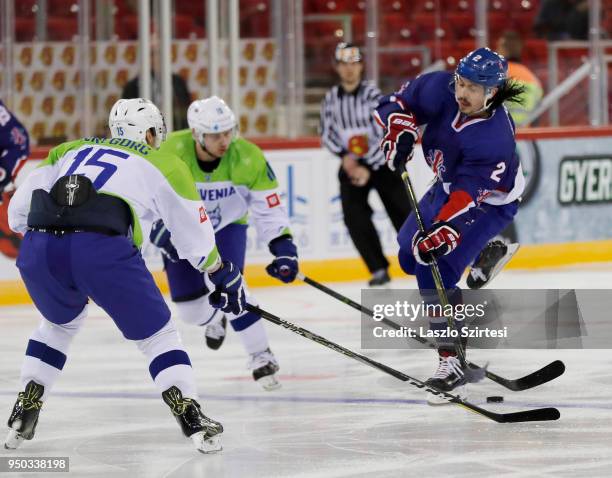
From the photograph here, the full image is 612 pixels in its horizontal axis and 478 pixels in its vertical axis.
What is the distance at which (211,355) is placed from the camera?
558cm

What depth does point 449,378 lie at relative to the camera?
4.57m

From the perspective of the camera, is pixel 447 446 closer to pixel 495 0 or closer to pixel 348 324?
pixel 348 324

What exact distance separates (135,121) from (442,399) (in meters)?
1.33

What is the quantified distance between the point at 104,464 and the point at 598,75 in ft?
19.7

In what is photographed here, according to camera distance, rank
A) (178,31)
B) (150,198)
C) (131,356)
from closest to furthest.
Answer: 1. (150,198)
2. (131,356)
3. (178,31)

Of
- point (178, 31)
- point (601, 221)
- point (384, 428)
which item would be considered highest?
point (178, 31)

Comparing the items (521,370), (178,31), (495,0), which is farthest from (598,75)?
(521,370)

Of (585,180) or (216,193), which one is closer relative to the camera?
(216,193)

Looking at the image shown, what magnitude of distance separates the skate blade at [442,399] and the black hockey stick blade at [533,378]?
0.16 m

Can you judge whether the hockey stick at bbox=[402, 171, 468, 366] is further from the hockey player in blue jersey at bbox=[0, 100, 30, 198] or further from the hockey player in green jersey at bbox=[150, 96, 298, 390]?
the hockey player in blue jersey at bbox=[0, 100, 30, 198]

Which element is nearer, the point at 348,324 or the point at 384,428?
the point at 384,428

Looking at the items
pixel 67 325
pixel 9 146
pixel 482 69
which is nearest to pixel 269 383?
pixel 67 325
